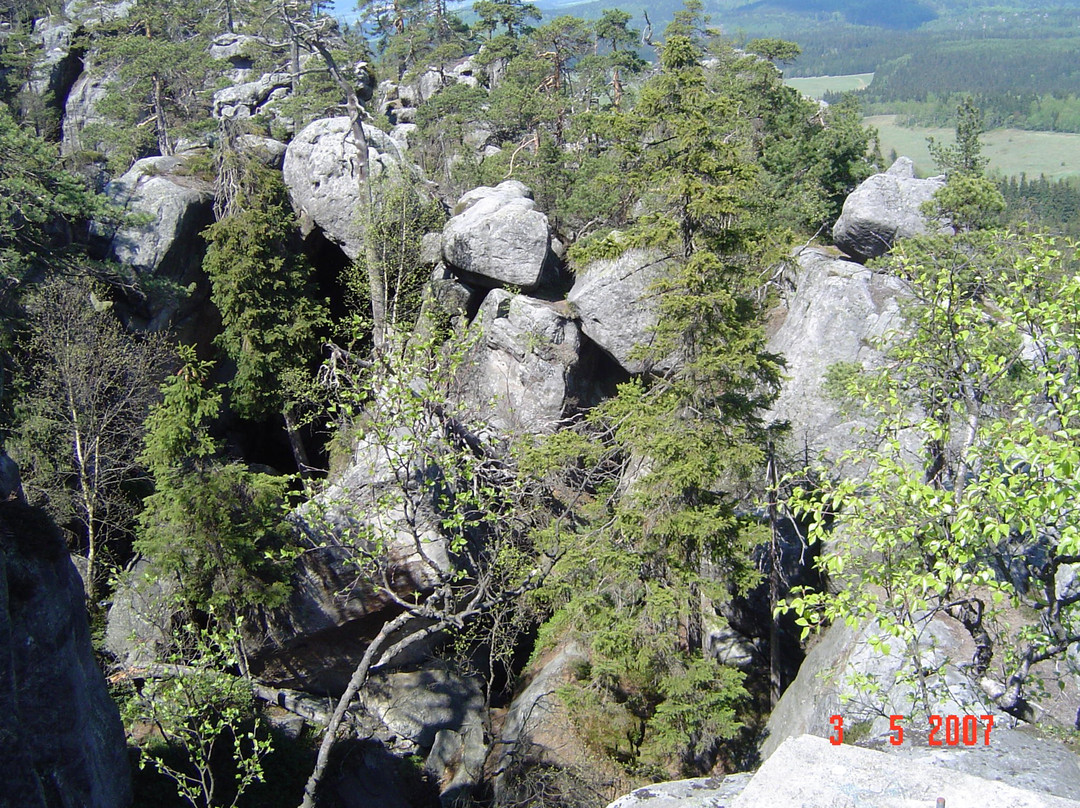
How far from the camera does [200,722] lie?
14547mm

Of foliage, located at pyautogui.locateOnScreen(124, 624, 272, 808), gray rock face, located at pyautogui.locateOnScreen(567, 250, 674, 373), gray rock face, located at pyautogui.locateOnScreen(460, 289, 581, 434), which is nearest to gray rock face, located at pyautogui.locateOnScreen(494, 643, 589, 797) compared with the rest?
foliage, located at pyautogui.locateOnScreen(124, 624, 272, 808)

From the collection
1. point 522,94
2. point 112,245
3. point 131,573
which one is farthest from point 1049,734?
point 522,94

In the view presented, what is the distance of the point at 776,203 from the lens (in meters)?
23.3

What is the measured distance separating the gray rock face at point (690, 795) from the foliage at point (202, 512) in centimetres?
993

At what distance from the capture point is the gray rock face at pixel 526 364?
22391 mm

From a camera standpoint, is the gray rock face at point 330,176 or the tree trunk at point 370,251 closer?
the tree trunk at point 370,251

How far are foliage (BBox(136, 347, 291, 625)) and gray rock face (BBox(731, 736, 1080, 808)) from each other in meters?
11.6

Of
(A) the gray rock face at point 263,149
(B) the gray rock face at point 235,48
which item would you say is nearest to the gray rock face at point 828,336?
(A) the gray rock face at point 263,149

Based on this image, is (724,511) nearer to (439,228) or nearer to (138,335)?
→ (439,228)

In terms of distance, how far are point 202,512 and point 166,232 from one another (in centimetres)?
1270

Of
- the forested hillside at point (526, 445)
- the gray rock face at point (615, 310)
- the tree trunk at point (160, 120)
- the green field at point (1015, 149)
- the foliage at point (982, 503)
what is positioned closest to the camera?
the foliage at point (982, 503)

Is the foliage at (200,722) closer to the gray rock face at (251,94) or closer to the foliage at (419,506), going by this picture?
the foliage at (419,506)
